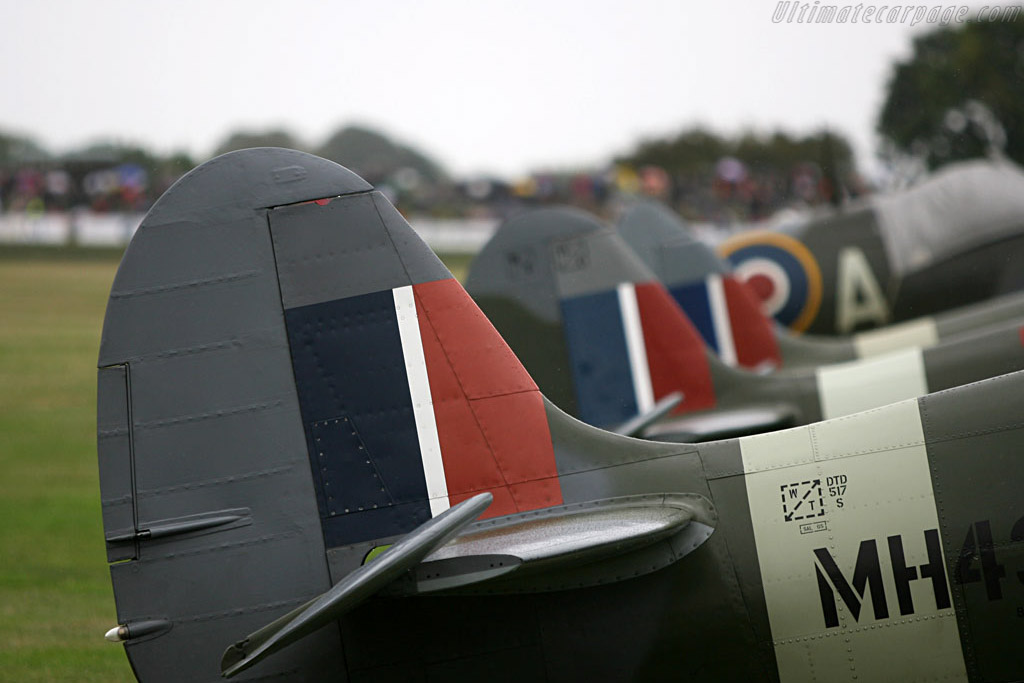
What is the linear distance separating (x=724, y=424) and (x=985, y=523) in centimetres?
361

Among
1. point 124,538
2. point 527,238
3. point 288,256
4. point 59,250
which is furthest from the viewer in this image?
point 59,250

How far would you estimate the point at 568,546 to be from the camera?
12.4 feet

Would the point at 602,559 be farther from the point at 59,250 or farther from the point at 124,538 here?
the point at 59,250

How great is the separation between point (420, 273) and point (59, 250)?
31.9 m

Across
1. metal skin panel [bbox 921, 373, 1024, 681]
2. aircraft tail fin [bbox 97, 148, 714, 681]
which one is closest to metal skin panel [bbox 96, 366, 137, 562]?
aircraft tail fin [bbox 97, 148, 714, 681]

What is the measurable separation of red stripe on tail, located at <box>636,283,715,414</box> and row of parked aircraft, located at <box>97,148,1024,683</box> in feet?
11.2

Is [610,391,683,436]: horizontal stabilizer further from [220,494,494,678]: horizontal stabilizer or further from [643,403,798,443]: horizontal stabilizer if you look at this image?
[220,494,494,678]: horizontal stabilizer

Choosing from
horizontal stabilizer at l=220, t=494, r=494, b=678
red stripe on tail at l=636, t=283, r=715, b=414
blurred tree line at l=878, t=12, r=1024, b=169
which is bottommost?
horizontal stabilizer at l=220, t=494, r=494, b=678

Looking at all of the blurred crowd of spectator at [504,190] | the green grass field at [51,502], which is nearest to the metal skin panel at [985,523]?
the green grass field at [51,502]

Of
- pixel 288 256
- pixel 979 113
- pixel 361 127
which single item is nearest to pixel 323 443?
pixel 288 256

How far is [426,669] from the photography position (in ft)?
13.4

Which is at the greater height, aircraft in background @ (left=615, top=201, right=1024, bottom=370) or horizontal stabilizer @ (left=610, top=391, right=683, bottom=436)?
aircraft in background @ (left=615, top=201, right=1024, bottom=370)

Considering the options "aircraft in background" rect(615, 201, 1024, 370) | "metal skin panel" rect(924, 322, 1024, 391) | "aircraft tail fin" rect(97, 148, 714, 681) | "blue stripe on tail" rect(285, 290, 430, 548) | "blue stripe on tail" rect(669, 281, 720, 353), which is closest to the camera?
"aircraft tail fin" rect(97, 148, 714, 681)

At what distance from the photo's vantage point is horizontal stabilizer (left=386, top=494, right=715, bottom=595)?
145 inches
